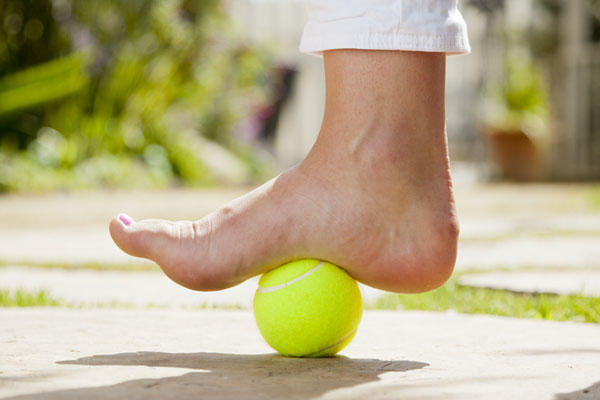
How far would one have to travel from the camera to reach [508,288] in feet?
8.04

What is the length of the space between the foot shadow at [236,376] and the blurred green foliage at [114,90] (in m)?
5.26

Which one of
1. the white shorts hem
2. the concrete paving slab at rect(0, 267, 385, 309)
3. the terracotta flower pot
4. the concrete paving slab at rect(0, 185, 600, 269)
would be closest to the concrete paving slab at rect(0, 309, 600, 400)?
the concrete paving slab at rect(0, 267, 385, 309)

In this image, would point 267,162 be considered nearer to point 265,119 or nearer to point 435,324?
point 265,119

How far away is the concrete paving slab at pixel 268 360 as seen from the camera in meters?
1.23

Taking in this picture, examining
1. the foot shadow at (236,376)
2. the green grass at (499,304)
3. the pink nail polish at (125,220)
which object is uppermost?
the pink nail polish at (125,220)

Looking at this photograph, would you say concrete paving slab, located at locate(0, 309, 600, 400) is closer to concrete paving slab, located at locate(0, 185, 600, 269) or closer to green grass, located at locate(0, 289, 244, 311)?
green grass, located at locate(0, 289, 244, 311)

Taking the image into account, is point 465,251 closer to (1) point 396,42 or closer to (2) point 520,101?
(1) point 396,42

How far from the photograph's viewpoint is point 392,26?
156 cm

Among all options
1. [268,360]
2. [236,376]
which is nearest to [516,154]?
[268,360]

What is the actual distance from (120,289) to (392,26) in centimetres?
142

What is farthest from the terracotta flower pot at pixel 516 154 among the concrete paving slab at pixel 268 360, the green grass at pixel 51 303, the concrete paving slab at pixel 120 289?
the concrete paving slab at pixel 268 360

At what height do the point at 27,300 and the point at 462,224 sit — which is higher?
the point at 462,224

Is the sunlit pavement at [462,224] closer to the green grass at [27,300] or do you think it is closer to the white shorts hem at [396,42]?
the green grass at [27,300]

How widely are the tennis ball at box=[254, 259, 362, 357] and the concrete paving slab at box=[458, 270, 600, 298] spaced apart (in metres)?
0.94
